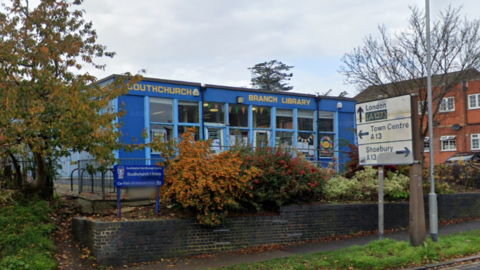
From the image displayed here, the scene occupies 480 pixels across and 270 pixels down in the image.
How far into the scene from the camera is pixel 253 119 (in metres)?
20.4

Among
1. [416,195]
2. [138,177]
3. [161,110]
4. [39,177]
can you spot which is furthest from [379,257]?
[161,110]

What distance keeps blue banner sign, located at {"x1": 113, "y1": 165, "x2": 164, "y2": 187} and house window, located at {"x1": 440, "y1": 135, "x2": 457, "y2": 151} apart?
38626 millimetres

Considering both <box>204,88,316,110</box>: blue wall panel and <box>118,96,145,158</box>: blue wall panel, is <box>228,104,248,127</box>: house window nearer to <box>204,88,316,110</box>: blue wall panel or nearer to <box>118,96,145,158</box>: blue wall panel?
<box>204,88,316,110</box>: blue wall panel

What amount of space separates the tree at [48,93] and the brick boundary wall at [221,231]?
1.91 m

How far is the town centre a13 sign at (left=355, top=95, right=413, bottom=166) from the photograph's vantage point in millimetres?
9883

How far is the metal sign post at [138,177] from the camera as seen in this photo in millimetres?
10016

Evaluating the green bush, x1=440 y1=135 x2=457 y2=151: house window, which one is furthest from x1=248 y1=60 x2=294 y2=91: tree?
the green bush

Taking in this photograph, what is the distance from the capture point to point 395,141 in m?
10.0

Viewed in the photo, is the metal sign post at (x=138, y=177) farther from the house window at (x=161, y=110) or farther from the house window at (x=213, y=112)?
the house window at (x=213, y=112)

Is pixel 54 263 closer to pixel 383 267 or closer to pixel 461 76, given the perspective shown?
pixel 383 267

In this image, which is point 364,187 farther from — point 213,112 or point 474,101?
point 474,101

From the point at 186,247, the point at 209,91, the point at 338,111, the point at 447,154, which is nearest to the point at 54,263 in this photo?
the point at 186,247

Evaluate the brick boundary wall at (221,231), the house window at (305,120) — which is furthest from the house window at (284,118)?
the brick boundary wall at (221,231)

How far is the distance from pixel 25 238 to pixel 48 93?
11.2 ft
